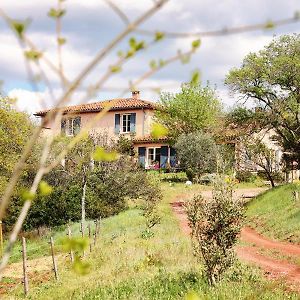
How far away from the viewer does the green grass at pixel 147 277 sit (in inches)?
474

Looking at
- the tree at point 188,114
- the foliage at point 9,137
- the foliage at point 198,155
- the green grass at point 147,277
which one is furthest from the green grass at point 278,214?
the tree at point 188,114

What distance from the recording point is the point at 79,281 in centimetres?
1536

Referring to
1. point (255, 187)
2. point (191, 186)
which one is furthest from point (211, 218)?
point (255, 187)

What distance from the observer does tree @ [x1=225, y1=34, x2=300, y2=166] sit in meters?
33.1

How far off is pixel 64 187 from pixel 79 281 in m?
15.8

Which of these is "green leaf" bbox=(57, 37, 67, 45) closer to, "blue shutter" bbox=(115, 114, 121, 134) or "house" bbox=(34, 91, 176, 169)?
"house" bbox=(34, 91, 176, 169)

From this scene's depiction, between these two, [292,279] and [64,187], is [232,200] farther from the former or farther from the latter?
[64,187]

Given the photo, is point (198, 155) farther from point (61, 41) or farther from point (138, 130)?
point (61, 41)

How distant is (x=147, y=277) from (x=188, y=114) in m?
38.1

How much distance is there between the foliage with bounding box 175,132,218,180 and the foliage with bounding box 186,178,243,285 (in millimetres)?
28749

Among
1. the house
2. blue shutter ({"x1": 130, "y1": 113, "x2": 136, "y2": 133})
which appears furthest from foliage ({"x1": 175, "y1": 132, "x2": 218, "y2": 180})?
blue shutter ({"x1": 130, "y1": 113, "x2": 136, "y2": 133})

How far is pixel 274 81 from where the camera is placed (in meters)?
33.5

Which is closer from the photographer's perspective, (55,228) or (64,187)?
(55,228)

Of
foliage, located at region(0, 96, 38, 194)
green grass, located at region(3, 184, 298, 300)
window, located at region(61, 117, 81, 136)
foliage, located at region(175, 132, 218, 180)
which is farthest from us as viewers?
foliage, located at region(175, 132, 218, 180)
